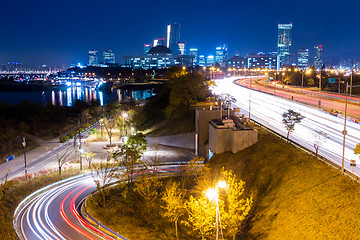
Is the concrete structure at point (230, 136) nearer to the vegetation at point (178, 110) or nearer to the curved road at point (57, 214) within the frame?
the curved road at point (57, 214)

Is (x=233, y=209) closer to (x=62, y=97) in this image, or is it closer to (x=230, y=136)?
(x=230, y=136)

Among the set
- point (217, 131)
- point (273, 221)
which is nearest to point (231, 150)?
point (217, 131)

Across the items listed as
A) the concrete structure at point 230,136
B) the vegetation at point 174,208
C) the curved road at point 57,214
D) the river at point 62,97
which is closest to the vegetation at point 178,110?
the concrete structure at point 230,136

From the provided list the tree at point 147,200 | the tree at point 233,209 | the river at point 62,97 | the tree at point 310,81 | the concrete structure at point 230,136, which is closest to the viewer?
the tree at point 233,209

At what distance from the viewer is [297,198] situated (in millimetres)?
17516

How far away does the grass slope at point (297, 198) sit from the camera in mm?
14702

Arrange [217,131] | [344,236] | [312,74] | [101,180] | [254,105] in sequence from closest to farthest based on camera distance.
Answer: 1. [344,236]
2. [101,180]
3. [217,131]
4. [254,105]
5. [312,74]

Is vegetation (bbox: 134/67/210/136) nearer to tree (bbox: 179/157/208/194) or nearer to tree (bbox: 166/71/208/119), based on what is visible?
tree (bbox: 166/71/208/119)

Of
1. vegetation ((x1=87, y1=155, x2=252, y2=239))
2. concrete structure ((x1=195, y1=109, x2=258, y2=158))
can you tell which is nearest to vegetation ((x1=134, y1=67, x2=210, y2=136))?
concrete structure ((x1=195, y1=109, x2=258, y2=158))

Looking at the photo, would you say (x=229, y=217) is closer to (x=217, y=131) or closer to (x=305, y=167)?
(x=305, y=167)

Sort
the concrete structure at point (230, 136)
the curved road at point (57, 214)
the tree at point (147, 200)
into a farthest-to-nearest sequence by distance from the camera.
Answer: the concrete structure at point (230, 136)
the tree at point (147, 200)
the curved road at point (57, 214)

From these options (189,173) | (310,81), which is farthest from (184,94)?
(310,81)

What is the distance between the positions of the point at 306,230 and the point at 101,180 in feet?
54.0

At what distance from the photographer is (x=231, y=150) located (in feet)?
90.8
